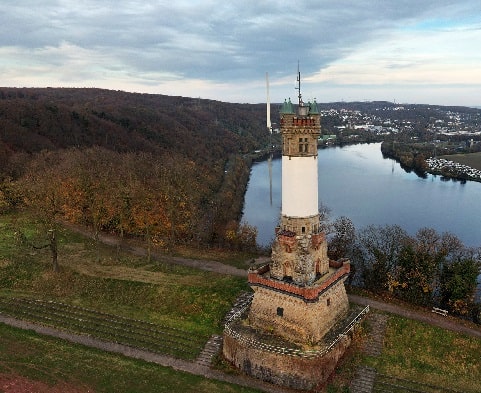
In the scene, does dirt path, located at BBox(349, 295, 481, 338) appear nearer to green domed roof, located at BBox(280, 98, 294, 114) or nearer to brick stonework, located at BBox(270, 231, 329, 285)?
brick stonework, located at BBox(270, 231, 329, 285)

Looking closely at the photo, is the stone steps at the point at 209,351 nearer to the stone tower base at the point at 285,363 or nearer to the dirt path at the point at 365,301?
the stone tower base at the point at 285,363

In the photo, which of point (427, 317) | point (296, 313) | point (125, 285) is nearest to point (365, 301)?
point (427, 317)

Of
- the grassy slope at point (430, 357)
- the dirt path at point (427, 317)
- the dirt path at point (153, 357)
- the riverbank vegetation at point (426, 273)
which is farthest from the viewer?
the riverbank vegetation at point (426, 273)

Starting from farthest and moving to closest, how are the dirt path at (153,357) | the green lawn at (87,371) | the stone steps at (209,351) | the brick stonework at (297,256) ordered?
the stone steps at (209,351) → the brick stonework at (297,256) → the dirt path at (153,357) → the green lawn at (87,371)

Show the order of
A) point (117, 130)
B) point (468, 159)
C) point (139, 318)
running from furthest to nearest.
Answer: point (468, 159) → point (117, 130) → point (139, 318)

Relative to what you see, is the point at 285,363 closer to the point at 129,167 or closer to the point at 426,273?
the point at 426,273

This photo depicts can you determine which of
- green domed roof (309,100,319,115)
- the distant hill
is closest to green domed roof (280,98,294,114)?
green domed roof (309,100,319,115)

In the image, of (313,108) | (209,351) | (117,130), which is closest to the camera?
(313,108)

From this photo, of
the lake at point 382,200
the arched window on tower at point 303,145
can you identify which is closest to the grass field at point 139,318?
the arched window on tower at point 303,145

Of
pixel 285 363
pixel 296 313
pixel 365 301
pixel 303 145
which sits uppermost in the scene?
pixel 303 145
